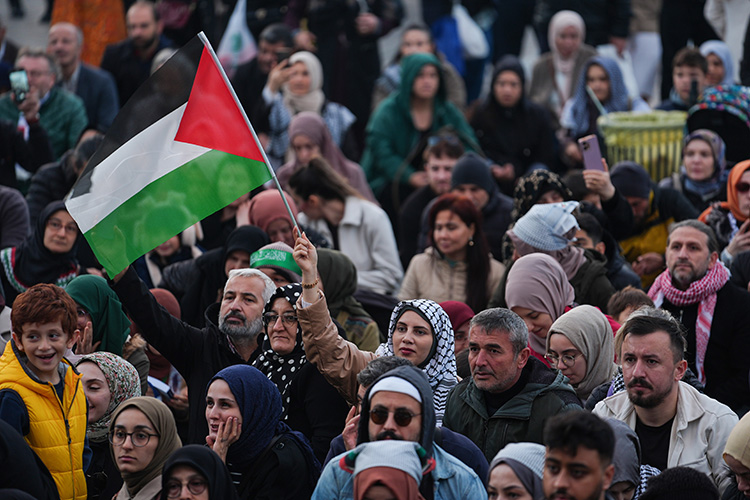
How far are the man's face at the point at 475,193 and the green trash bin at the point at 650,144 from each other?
169cm

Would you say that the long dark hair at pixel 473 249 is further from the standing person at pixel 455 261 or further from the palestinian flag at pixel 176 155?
the palestinian flag at pixel 176 155

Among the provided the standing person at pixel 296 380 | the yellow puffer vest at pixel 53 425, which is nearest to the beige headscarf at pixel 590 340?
the standing person at pixel 296 380

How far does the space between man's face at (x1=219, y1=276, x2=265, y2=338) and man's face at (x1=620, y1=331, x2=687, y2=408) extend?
1975 millimetres

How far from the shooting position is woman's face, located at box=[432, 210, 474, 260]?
8234mm

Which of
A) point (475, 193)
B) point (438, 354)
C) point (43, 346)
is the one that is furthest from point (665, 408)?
point (475, 193)

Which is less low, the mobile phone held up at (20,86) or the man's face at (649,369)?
the mobile phone held up at (20,86)

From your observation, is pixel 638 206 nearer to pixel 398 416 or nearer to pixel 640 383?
pixel 640 383

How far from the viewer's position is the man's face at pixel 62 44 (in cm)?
1191

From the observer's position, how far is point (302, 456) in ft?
18.9

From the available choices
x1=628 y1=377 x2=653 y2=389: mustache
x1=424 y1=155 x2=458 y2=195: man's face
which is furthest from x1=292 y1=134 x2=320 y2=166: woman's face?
x1=628 y1=377 x2=653 y2=389: mustache

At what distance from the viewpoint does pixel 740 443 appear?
5297mm

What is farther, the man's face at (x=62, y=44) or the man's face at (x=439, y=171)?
the man's face at (x=62, y=44)

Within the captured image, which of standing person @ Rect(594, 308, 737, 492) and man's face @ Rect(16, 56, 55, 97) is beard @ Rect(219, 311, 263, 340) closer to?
standing person @ Rect(594, 308, 737, 492)

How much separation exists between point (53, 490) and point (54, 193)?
438cm
